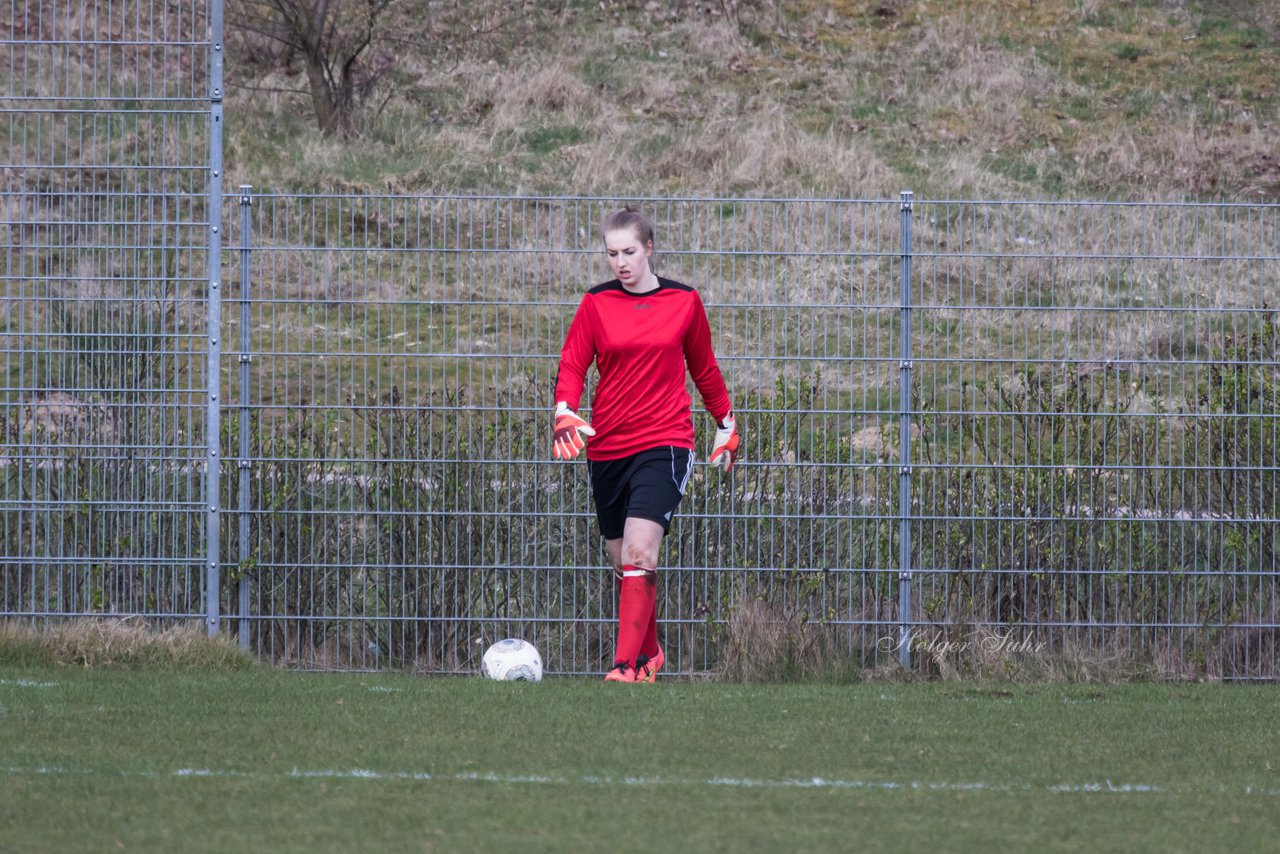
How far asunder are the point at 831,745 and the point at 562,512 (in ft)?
8.20

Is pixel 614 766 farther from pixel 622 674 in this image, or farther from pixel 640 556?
pixel 622 674

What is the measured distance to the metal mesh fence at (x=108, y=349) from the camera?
7043 millimetres

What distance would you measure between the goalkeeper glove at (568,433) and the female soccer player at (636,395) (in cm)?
3

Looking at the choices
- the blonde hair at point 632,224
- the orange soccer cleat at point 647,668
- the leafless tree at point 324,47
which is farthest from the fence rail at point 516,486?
the leafless tree at point 324,47

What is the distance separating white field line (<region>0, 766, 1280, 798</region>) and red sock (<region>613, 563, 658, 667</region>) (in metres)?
1.80

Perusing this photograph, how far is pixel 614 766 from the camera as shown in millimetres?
4613

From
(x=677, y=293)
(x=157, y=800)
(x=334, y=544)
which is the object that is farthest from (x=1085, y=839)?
(x=334, y=544)

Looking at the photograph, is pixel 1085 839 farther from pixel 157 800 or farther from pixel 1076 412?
pixel 1076 412

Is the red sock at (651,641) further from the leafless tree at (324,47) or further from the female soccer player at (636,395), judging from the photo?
the leafless tree at (324,47)

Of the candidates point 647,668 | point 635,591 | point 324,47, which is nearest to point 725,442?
point 635,591

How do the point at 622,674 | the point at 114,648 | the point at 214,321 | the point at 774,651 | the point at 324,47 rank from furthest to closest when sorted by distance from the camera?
1. the point at 324,47
2. the point at 214,321
3. the point at 774,651
4. the point at 114,648
5. the point at 622,674

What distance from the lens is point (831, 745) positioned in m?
5.03

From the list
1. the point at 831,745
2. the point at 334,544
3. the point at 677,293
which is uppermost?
the point at 677,293

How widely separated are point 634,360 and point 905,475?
172 centimetres
